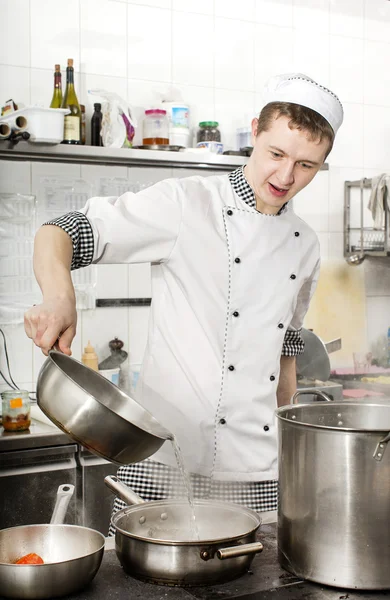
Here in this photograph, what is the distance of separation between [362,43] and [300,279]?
2272 millimetres

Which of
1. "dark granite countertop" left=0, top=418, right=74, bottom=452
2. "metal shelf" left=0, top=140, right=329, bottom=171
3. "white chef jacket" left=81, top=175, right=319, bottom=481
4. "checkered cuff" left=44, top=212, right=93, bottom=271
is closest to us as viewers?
"checkered cuff" left=44, top=212, right=93, bottom=271

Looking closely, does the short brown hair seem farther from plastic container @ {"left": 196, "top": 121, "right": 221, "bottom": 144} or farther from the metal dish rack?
the metal dish rack

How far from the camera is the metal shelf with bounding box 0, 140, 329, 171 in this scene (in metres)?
2.53

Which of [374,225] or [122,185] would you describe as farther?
[374,225]

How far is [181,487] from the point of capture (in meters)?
1.51

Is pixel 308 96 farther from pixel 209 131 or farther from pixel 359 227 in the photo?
pixel 359 227

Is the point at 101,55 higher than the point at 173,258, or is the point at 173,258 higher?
the point at 101,55

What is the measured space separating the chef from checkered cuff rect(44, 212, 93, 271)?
0.17ft

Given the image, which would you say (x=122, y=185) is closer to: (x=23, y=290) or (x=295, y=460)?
(x=23, y=290)

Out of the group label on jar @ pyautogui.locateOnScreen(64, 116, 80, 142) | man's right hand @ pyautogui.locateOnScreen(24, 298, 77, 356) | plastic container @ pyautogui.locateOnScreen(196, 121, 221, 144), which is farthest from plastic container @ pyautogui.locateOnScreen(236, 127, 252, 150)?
man's right hand @ pyautogui.locateOnScreen(24, 298, 77, 356)

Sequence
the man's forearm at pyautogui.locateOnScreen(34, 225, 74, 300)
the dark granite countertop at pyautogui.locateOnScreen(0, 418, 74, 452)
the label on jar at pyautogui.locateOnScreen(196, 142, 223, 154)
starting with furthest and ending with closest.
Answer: the label on jar at pyautogui.locateOnScreen(196, 142, 223, 154) < the dark granite countertop at pyautogui.locateOnScreen(0, 418, 74, 452) < the man's forearm at pyautogui.locateOnScreen(34, 225, 74, 300)

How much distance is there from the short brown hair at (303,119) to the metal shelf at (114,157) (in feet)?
4.22

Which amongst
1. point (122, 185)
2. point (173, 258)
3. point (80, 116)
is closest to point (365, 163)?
point (122, 185)

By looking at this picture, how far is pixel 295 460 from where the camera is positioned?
979 millimetres
